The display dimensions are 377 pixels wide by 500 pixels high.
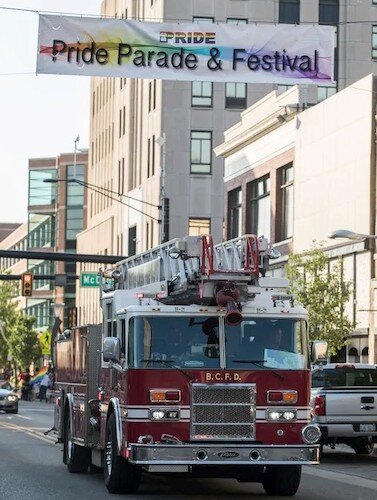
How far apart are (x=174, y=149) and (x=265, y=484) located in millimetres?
61831

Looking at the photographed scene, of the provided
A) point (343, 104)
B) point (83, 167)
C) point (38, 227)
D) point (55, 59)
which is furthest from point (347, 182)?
point (38, 227)

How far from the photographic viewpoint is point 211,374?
1827 cm

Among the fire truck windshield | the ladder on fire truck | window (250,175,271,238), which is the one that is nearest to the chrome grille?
the fire truck windshield

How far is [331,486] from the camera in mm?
21547

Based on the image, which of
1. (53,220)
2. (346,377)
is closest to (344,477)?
(346,377)

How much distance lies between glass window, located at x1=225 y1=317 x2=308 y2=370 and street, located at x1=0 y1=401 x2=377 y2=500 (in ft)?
6.46

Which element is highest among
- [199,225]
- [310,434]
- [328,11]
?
[328,11]

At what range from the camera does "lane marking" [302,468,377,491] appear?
72.5 feet

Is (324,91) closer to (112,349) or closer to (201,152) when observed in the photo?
(201,152)

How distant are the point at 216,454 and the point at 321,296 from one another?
97.4ft

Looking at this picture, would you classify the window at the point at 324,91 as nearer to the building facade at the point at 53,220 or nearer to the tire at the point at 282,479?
the building facade at the point at 53,220

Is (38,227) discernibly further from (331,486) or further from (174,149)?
(331,486)

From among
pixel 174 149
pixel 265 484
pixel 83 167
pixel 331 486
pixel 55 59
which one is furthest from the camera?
pixel 83 167

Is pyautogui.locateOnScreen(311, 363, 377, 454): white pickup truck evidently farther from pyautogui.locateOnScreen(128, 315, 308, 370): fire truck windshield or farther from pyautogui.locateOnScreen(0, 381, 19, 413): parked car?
pyautogui.locateOnScreen(0, 381, 19, 413): parked car
